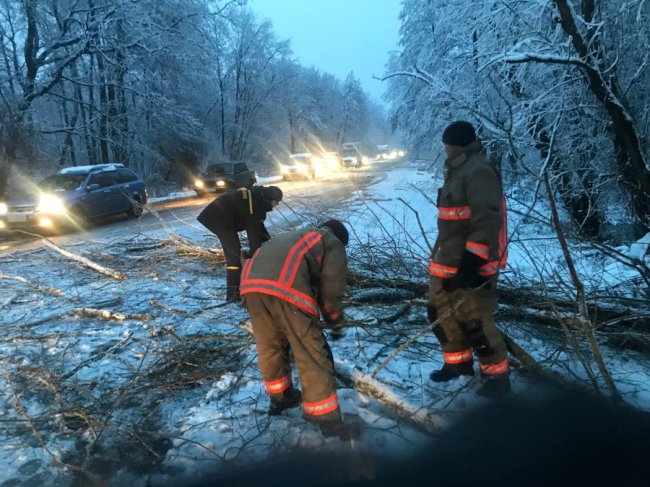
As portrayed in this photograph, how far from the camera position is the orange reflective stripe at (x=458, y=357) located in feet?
9.66

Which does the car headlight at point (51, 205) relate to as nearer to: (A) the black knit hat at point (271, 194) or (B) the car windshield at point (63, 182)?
(B) the car windshield at point (63, 182)

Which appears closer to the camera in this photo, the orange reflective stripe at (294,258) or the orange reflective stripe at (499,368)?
the orange reflective stripe at (294,258)

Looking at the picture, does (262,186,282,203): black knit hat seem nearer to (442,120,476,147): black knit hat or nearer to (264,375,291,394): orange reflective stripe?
(442,120,476,147): black knit hat

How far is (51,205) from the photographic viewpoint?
966 cm

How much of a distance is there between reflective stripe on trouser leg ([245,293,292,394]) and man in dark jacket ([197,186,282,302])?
7.22 ft

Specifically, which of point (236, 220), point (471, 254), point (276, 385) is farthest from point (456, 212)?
point (236, 220)

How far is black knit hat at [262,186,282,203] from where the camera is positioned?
4473 mm

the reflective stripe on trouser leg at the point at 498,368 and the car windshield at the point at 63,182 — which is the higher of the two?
the car windshield at the point at 63,182

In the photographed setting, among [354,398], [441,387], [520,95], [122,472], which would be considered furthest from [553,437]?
[520,95]

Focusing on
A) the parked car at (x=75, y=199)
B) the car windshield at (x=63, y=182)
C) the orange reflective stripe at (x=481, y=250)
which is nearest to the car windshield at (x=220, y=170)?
the parked car at (x=75, y=199)

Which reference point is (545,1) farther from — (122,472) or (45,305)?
(45,305)

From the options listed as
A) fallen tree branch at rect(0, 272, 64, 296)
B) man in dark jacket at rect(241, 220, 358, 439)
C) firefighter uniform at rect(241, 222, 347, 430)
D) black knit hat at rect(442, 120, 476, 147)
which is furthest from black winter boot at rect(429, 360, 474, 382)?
fallen tree branch at rect(0, 272, 64, 296)

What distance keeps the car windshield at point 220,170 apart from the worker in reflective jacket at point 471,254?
16.5 meters

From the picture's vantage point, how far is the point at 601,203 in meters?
7.54
